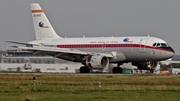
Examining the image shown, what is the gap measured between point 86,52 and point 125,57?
4876mm

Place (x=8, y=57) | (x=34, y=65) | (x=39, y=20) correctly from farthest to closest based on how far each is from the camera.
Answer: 1. (x=8, y=57)
2. (x=34, y=65)
3. (x=39, y=20)

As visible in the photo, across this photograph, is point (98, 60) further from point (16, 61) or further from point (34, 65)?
point (16, 61)

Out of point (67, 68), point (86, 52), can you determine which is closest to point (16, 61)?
point (67, 68)

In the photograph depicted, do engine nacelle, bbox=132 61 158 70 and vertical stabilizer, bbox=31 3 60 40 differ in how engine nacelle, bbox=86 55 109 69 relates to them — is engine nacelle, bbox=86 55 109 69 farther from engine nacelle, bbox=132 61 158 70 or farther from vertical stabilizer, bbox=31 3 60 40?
vertical stabilizer, bbox=31 3 60 40

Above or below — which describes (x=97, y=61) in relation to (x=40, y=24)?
below

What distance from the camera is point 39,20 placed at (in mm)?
78750

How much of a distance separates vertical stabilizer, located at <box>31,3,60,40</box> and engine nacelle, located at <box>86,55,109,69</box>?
10.8 metres

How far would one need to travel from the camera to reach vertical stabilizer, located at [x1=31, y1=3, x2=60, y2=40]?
77.3m

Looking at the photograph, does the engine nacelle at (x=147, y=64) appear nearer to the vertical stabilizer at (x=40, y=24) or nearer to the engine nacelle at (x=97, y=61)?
the engine nacelle at (x=97, y=61)

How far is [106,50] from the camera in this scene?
69.0 metres

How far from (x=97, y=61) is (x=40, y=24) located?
15060mm

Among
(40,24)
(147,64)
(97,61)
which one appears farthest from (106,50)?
(40,24)

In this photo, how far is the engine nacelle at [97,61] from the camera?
218 ft

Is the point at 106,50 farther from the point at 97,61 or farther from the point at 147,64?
the point at 147,64
